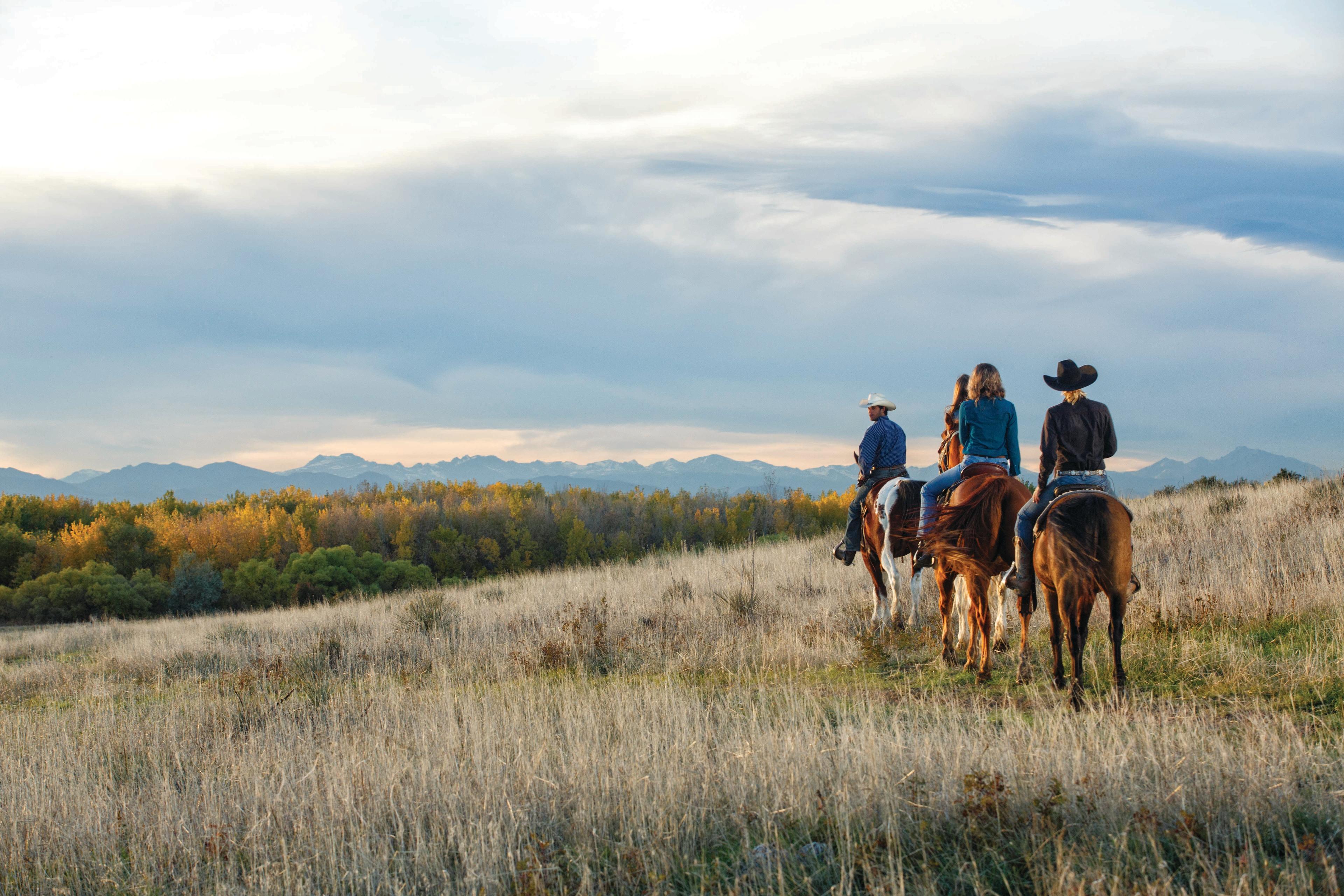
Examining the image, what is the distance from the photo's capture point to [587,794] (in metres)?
4.88

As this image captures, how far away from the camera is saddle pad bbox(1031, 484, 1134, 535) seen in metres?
6.81

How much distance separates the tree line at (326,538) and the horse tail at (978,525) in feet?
71.6

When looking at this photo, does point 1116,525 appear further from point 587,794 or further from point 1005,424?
point 587,794

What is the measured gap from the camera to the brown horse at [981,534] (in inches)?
317

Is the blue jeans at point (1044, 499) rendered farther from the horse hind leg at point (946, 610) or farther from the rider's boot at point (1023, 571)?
the horse hind leg at point (946, 610)

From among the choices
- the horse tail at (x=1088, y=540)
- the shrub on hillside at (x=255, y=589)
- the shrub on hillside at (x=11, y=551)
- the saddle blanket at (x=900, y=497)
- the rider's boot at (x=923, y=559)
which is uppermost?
the saddle blanket at (x=900, y=497)

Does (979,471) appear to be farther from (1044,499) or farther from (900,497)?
(900,497)

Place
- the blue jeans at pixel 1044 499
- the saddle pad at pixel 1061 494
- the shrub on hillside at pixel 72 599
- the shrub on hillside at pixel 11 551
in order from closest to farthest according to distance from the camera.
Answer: the saddle pad at pixel 1061 494
the blue jeans at pixel 1044 499
the shrub on hillside at pixel 72 599
the shrub on hillside at pixel 11 551

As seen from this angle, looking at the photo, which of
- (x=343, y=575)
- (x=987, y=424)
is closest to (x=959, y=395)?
(x=987, y=424)

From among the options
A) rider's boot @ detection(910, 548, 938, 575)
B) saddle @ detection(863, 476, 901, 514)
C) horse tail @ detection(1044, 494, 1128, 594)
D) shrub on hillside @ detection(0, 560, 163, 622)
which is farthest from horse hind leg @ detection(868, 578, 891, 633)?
shrub on hillside @ detection(0, 560, 163, 622)

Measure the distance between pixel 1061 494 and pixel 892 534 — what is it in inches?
132

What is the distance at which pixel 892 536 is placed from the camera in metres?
10.2

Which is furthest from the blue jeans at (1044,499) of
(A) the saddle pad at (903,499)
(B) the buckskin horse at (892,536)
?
(A) the saddle pad at (903,499)

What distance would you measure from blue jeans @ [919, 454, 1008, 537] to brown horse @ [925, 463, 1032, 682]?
144mm
